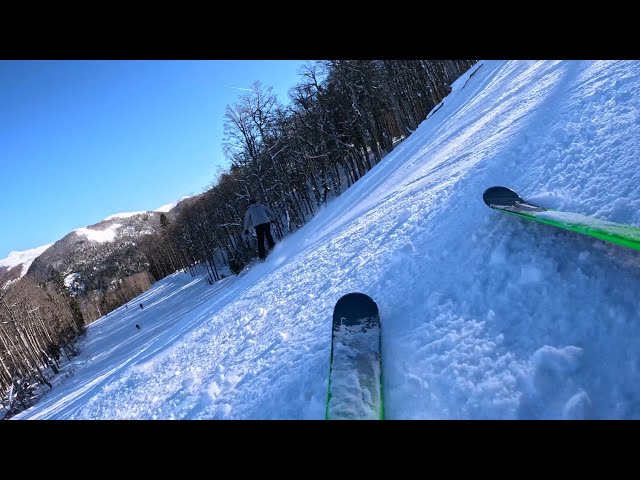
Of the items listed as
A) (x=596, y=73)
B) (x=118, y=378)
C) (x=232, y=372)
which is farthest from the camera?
(x=118, y=378)

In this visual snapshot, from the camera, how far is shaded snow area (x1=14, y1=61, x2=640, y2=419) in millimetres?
2189

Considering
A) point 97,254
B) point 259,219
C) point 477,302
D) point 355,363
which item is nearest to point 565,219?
point 477,302

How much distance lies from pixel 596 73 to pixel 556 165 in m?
2.89

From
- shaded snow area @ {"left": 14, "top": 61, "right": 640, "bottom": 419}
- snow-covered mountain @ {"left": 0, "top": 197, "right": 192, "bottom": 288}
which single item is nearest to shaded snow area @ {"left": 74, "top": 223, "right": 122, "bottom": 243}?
snow-covered mountain @ {"left": 0, "top": 197, "right": 192, "bottom": 288}

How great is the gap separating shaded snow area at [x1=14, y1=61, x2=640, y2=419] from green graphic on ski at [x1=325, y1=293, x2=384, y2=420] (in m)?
0.13

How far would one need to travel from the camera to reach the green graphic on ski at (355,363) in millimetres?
2355

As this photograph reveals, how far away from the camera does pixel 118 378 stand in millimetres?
6277

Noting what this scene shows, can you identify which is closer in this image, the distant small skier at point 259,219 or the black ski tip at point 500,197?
the black ski tip at point 500,197

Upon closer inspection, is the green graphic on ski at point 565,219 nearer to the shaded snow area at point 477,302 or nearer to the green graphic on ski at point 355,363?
the shaded snow area at point 477,302

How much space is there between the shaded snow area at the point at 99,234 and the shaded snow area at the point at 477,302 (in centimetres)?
15389

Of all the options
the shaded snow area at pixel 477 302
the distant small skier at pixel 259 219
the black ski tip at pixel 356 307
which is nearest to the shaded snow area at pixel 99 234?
the distant small skier at pixel 259 219
